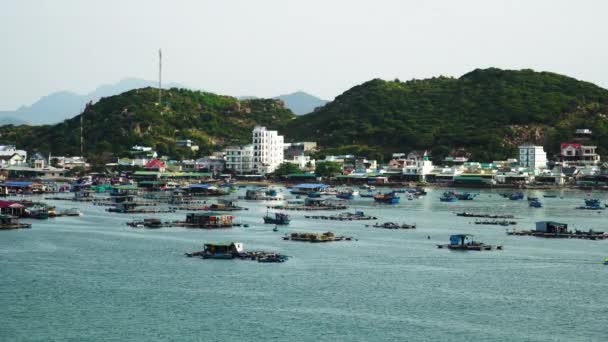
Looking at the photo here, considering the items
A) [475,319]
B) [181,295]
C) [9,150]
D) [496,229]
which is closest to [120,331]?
[181,295]

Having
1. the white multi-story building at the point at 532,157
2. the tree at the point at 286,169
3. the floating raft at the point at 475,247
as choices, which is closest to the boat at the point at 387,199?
the tree at the point at 286,169

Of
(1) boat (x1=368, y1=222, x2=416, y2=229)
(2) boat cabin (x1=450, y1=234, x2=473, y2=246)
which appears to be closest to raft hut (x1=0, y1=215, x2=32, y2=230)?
(1) boat (x1=368, y1=222, x2=416, y2=229)

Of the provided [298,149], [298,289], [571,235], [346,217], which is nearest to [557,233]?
[571,235]

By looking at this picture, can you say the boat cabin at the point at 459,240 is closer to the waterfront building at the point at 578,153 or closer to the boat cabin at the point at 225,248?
the boat cabin at the point at 225,248

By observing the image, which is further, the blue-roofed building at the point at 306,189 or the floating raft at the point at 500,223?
the blue-roofed building at the point at 306,189

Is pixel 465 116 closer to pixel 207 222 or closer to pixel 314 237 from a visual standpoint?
pixel 207 222

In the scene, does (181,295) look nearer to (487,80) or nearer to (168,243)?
(168,243)
